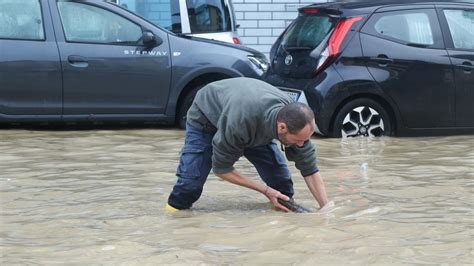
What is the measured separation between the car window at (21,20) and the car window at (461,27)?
4493 millimetres

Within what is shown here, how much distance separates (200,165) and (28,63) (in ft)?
14.9

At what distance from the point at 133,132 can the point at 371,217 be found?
4817 millimetres

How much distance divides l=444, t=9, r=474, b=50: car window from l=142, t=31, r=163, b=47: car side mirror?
10.5 feet

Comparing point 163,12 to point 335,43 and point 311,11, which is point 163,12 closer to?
point 311,11

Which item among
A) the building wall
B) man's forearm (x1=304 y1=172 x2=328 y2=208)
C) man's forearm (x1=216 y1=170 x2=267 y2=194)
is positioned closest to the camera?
man's forearm (x1=216 y1=170 x2=267 y2=194)

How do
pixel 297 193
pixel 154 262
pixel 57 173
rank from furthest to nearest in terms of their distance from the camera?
pixel 57 173 → pixel 297 193 → pixel 154 262

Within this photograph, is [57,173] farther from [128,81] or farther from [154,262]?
[154,262]

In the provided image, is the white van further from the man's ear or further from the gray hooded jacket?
the man's ear

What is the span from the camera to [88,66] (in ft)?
31.9

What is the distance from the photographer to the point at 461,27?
9.51 meters

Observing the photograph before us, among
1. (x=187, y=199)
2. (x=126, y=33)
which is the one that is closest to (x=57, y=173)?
(x=187, y=199)

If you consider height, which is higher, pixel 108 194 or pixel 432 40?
pixel 432 40

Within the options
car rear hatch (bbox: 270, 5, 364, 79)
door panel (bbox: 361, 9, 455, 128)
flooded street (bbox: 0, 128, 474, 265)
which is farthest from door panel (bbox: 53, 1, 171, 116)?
door panel (bbox: 361, 9, 455, 128)

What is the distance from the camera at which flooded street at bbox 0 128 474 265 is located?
15.6ft
